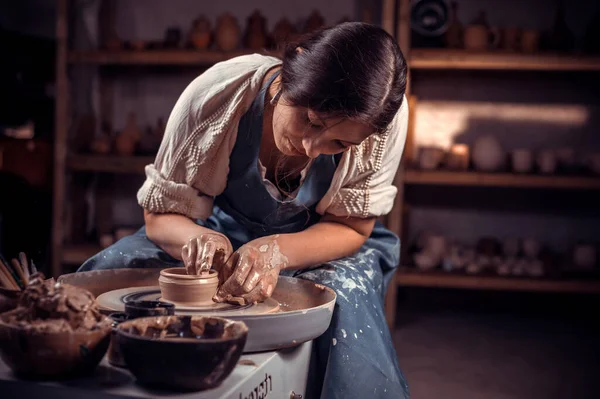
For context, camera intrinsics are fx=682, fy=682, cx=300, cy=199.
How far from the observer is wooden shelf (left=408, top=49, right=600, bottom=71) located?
3305 millimetres

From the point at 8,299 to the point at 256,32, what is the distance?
2822 mm

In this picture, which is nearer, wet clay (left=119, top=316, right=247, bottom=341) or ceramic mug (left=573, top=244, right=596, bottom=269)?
wet clay (left=119, top=316, right=247, bottom=341)

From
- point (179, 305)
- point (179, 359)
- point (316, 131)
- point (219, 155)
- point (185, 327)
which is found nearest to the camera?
point (179, 359)

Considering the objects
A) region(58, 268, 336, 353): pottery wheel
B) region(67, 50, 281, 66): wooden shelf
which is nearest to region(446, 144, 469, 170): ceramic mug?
region(67, 50, 281, 66): wooden shelf

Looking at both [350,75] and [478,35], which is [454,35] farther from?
[350,75]

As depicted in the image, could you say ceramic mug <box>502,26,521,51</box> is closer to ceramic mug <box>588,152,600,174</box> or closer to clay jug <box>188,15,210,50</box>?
ceramic mug <box>588,152,600,174</box>

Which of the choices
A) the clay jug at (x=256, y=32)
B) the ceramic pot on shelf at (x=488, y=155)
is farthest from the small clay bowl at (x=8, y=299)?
the ceramic pot on shelf at (x=488, y=155)

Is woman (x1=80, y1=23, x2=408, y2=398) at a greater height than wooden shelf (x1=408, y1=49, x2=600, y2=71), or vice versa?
wooden shelf (x1=408, y1=49, x2=600, y2=71)

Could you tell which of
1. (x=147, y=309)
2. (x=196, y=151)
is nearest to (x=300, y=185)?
(x=196, y=151)

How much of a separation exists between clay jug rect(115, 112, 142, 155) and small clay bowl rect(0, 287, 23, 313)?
2.68 meters

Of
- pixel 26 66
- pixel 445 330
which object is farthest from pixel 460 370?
pixel 26 66

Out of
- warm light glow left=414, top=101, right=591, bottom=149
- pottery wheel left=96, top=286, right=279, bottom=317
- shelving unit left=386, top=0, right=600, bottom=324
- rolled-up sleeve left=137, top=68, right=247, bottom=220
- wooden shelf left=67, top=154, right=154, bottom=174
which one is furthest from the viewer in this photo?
warm light glow left=414, top=101, right=591, bottom=149

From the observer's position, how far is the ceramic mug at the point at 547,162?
345 cm

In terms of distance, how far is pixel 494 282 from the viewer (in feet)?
11.1
